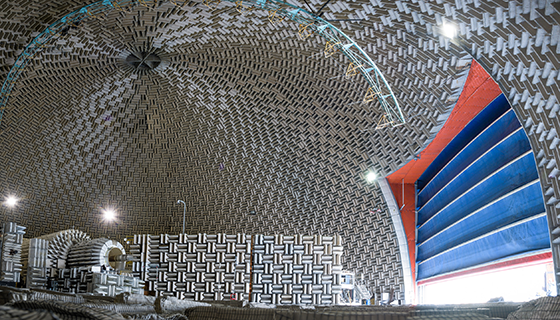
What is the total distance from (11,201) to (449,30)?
20.8 meters

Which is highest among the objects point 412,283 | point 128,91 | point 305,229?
point 128,91

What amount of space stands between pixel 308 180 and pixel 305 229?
228 cm

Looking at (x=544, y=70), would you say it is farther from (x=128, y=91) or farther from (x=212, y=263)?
(x=128, y=91)

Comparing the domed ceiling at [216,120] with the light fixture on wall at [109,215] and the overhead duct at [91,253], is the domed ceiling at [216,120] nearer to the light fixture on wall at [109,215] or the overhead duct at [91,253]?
the light fixture on wall at [109,215]

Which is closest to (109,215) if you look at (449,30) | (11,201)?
(11,201)

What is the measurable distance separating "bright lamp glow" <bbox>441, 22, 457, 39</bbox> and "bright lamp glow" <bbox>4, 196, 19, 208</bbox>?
20.5 m

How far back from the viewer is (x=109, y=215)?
24203 millimetres

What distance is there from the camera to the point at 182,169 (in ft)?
77.3

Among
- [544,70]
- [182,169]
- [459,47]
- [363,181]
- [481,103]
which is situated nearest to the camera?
[544,70]

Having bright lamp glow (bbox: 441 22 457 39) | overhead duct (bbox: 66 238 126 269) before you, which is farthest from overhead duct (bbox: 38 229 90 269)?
bright lamp glow (bbox: 441 22 457 39)

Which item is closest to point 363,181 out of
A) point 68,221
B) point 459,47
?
point 459,47

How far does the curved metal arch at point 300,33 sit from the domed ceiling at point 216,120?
37 centimetres

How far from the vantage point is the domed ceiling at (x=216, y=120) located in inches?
634

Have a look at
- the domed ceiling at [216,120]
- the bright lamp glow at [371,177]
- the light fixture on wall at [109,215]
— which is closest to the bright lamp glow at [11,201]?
the domed ceiling at [216,120]
